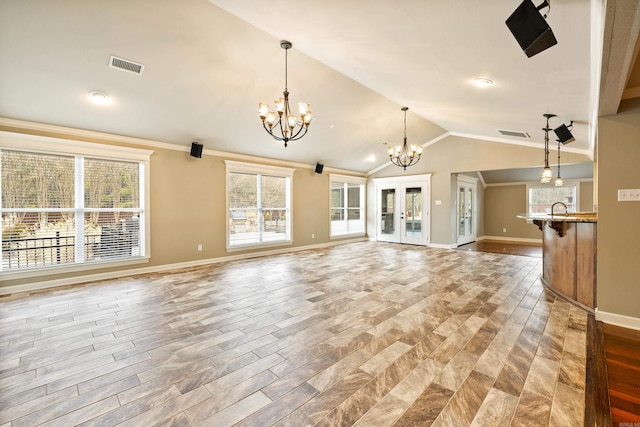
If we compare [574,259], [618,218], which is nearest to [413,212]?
[574,259]

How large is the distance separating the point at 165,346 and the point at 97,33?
3.13 m

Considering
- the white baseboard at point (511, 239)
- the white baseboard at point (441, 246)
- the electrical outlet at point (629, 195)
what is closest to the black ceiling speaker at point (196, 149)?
the electrical outlet at point (629, 195)

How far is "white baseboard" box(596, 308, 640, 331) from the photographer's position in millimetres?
3002

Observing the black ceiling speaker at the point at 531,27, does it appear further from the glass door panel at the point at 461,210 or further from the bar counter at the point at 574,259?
the glass door panel at the point at 461,210

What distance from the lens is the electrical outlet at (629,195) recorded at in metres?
3.00

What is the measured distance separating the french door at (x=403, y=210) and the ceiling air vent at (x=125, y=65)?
7.29 metres

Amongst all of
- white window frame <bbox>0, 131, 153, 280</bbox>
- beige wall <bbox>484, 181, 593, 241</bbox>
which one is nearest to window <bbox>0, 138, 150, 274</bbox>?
white window frame <bbox>0, 131, 153, 280</bbox>

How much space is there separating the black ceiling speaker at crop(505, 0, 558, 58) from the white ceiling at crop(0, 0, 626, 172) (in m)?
0.33

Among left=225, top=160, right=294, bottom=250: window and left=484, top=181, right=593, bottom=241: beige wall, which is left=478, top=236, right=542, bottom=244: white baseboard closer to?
left=484, top=181, right=593, bottom=241: beige wall

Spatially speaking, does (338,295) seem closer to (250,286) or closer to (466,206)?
(250,286)

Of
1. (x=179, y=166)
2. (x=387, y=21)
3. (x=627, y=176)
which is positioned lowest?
(x=627, y=176)

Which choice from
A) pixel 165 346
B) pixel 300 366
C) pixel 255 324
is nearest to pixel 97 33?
pixel 165 346

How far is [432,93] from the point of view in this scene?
4512 millimetres

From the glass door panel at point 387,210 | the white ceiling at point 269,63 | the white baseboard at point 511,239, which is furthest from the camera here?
the white baseboard at point 511,239
